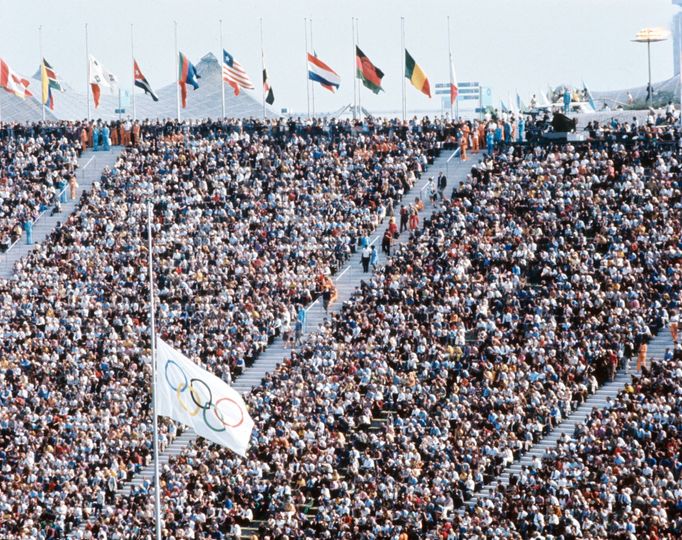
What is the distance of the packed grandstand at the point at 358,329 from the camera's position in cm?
4912

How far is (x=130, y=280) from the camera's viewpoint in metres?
65.8

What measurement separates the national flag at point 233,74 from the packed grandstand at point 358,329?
8.18ft

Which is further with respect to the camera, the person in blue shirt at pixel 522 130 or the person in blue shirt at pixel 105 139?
the person in blue shirt at pixel 105 139

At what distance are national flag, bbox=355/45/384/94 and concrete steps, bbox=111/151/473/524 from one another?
15.7 feet

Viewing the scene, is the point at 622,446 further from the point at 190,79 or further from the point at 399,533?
the point at 190,79

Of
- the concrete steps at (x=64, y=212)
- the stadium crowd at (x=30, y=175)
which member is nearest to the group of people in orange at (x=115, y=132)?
the concrete steps at (x=64, y=212)

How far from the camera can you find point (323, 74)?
247 ft

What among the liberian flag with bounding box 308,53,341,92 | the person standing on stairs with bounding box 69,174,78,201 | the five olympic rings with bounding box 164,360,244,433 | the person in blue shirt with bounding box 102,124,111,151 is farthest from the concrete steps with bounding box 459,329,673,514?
the person in blue shirt with bounding box 102,124,111,151

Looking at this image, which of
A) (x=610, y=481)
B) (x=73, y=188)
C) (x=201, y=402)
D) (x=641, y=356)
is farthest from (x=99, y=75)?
(x=201, y=402)

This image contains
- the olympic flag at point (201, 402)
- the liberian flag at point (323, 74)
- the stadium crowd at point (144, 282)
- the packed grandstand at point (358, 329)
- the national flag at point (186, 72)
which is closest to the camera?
the olympic flag at point (201, 402)

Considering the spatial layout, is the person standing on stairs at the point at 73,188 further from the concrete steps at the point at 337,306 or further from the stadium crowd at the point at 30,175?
the concrete steps at the point at 337,306

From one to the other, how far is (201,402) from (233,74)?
42.1 meters

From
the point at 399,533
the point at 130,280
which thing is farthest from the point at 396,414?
the point at 130,280

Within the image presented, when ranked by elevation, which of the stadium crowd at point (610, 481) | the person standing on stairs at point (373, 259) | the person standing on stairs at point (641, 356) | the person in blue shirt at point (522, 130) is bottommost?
the stadium crowd at point (610, 481)
